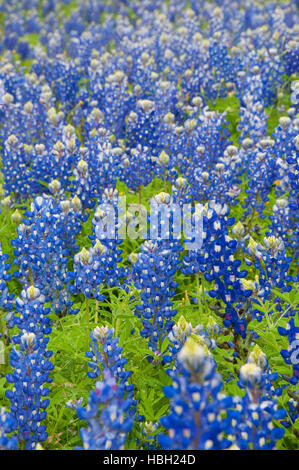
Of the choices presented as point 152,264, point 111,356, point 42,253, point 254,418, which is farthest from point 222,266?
point 42,253

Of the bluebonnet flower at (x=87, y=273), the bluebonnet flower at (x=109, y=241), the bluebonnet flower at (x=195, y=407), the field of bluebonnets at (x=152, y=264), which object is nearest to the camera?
A: the bluebonnet flower at (x=195, y=407)

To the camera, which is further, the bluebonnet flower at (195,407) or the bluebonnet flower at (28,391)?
the bluebonnet flower at (28,391)

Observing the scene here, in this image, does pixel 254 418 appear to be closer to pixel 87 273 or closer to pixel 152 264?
pixel 152 264

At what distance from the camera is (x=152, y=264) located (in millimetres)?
4316

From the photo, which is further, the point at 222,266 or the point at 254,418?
the point at 222,266

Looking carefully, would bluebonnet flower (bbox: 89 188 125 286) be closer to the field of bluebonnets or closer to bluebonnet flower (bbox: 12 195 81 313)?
the field of bluebonnets

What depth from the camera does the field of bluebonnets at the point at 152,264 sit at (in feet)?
9.52

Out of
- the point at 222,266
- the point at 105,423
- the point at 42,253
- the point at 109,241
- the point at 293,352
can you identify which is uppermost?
the point at 109,241

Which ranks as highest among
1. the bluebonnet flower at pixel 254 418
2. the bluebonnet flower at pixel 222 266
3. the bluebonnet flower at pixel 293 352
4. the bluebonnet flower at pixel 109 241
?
the bluebonnet flower at pixel 109 241

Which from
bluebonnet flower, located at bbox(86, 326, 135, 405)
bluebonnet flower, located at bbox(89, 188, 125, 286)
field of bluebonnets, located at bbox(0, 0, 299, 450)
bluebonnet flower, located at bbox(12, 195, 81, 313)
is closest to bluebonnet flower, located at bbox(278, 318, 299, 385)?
field of bluebonnets, located at bbox(0, 0, 299, 450)

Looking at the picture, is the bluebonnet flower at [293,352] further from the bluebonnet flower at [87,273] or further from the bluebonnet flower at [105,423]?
the bluebonnet flower at [87,273]

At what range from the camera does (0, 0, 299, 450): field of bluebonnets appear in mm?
2902

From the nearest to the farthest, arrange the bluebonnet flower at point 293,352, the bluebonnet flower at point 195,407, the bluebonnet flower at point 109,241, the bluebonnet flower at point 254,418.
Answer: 1. the bluebonnet flower at point 195,407
2. the bluebonnet flower at point 254,418
3. the bluebonnet flower at point 293,352
4. the bluebonnet flower at point 109,241

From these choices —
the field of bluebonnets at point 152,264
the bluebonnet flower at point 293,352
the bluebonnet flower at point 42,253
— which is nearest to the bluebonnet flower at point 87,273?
the field of bluebonnets at point 152,264
